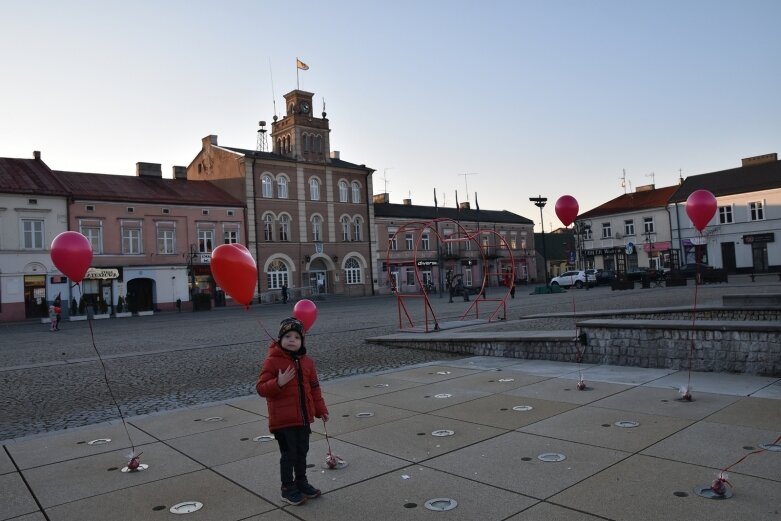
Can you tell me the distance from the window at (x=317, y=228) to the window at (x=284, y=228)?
8.86 feet

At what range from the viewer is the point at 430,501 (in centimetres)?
450

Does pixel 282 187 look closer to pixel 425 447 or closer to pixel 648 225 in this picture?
pixel 648 225

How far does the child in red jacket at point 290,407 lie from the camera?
460 centimetres

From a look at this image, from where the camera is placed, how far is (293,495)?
459 centimetres

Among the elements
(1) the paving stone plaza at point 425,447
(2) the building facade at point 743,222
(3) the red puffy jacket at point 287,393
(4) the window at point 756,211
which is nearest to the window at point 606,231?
(2) the building facade at point 743,222

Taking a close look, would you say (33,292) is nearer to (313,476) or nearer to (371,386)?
(371,386)

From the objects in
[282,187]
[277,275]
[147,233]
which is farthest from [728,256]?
[147,233]

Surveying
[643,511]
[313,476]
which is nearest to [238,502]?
[313,476]

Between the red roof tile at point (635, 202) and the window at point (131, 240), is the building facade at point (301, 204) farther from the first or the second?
the red roof tile at point (635, 202)

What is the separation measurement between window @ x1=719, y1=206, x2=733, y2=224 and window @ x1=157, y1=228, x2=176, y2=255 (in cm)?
4544

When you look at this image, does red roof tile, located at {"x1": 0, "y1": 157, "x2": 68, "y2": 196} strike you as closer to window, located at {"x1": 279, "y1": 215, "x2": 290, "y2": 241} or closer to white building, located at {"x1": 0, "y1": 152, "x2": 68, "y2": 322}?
white building, located at {"x1": 0, "y1": 152, "x2": 68, "y2": 322}

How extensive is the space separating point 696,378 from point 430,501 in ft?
19.2

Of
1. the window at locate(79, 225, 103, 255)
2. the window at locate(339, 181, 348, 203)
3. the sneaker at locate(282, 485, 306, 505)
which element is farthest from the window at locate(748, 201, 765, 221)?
the sneaker at locate(282, 485, 306, 505)

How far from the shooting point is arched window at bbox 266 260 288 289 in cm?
4834
